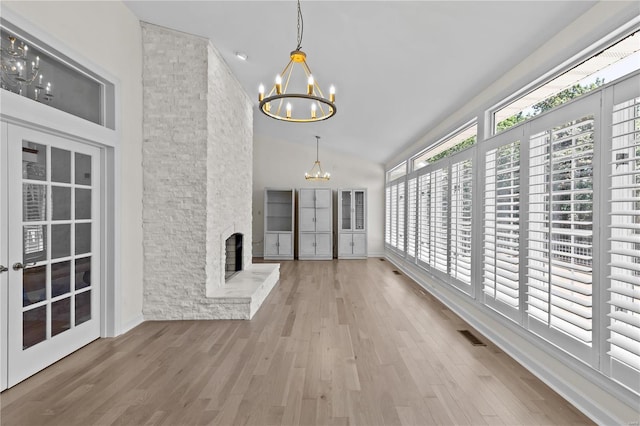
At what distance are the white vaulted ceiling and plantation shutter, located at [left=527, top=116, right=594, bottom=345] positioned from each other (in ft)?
2.82

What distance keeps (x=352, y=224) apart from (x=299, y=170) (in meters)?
2.17

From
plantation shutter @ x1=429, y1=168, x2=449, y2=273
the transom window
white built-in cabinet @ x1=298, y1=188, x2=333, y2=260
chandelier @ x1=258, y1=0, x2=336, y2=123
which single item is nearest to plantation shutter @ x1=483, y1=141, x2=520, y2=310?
the transom window

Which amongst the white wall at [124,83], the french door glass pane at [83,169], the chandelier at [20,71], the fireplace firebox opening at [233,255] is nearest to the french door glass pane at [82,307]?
the white wall at [124,83]

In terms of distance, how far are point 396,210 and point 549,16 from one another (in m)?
5.32

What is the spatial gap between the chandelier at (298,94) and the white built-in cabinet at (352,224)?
291 cm

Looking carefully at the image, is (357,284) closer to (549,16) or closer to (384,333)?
(384,333)

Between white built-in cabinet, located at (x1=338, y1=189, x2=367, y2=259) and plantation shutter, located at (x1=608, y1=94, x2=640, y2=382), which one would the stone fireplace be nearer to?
plantation shutter, located at (x1=608, y1=94, x2=640, y2=382)

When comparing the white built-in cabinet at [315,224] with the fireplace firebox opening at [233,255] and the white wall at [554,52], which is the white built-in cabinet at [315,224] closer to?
the fireplace firebox opening at [233,255]

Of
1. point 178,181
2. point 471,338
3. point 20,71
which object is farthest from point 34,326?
point 471,338

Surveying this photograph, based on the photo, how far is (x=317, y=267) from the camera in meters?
7.03

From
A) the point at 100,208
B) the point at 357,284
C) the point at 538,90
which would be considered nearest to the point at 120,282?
the point at 100,208

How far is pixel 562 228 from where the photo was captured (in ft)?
7.14

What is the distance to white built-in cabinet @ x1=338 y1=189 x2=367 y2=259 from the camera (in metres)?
8.23

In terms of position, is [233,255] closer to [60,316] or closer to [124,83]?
[60,316]
